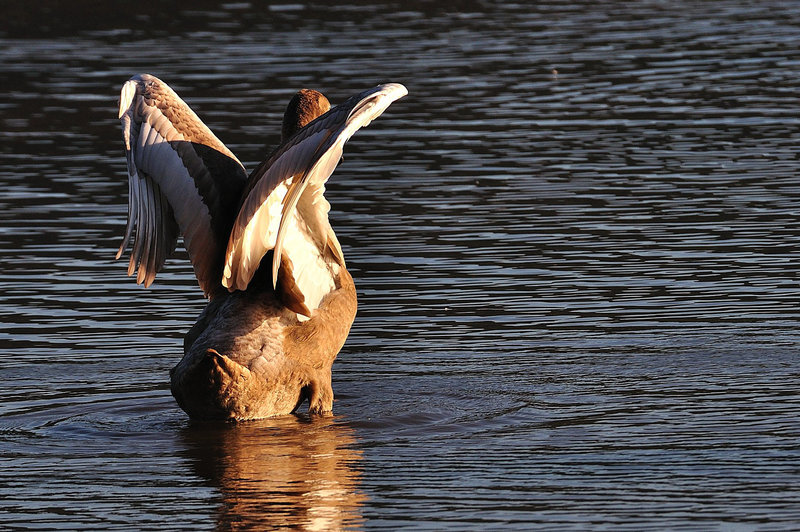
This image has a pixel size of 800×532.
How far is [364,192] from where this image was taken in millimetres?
15148

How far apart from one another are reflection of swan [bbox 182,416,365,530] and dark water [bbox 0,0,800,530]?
0.02 meters

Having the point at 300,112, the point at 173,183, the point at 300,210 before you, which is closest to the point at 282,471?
the point at 300,210

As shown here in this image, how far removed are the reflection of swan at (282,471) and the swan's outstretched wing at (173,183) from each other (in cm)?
91

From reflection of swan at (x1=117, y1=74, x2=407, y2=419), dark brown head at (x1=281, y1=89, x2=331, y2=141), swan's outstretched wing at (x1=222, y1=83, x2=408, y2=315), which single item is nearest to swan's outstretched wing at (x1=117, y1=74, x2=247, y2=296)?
reflection of swan at (x1=117, y1=74, x2=407, y2=419)

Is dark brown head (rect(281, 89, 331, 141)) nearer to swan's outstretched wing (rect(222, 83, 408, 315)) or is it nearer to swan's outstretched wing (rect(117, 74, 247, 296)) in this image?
swan's outstretched wing (rect(117, 74, 247, 296))

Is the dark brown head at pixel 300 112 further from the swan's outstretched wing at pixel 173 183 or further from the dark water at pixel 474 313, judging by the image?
the dark water at pixel 474 313

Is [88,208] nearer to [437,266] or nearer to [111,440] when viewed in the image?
[437,266]

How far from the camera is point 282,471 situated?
759 centimetres

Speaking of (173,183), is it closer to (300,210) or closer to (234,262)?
(234,262)

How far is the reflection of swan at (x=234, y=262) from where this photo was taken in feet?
27.2

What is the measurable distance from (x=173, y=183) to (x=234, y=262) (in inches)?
21.7

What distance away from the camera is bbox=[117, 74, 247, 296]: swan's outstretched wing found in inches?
336

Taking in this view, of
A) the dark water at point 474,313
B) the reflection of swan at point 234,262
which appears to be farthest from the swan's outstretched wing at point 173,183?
the dark water at point 474,313

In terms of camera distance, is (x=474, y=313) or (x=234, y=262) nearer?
(x=234, y=262)
